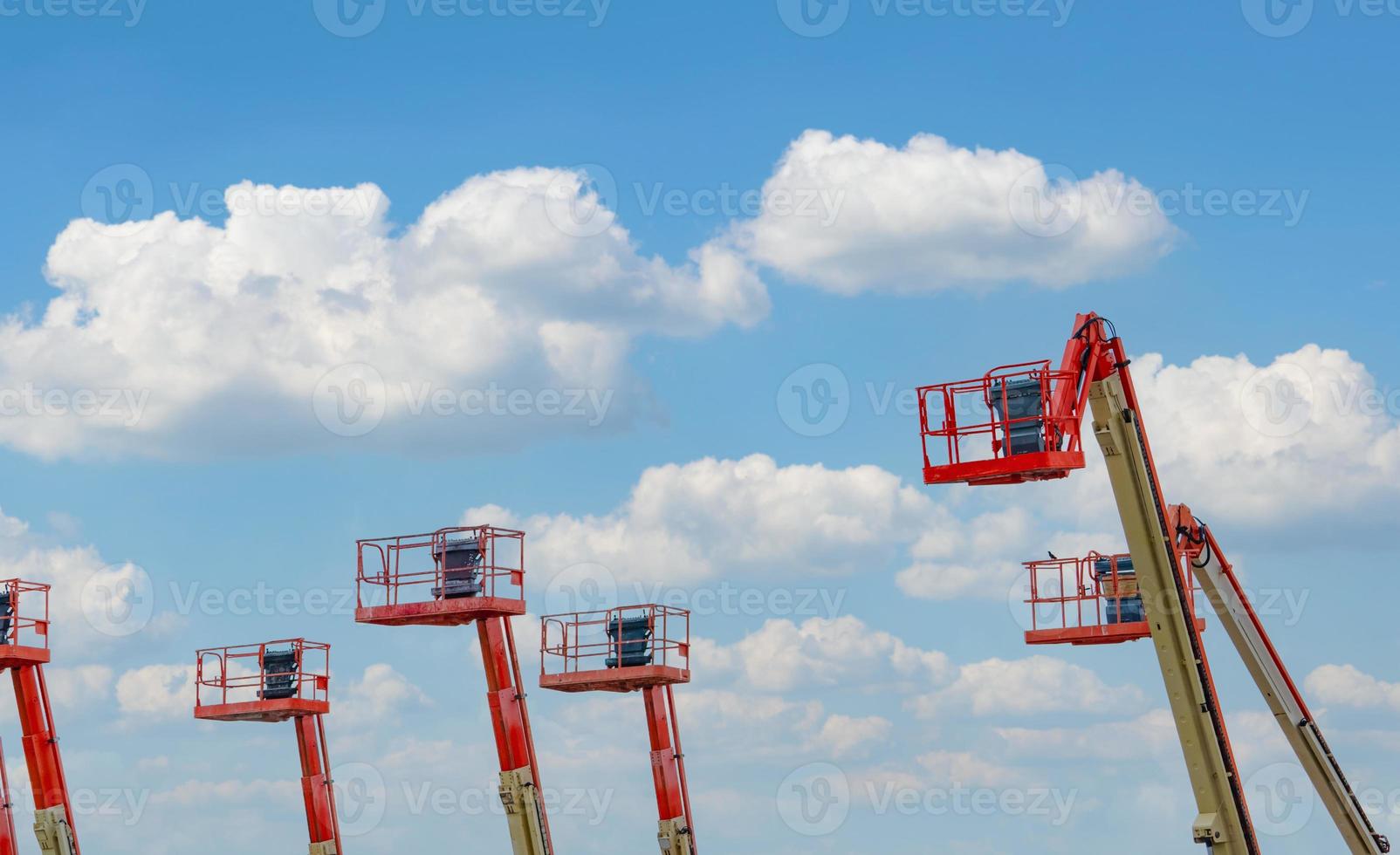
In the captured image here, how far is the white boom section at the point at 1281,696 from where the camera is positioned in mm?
28141

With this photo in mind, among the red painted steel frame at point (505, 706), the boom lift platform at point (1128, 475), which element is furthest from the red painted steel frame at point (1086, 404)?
the red painted steel frame at point (505, 706)

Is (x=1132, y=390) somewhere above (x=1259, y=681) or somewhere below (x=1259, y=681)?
above

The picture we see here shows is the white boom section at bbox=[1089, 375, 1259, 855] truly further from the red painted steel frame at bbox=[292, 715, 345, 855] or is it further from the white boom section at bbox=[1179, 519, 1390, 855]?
the red painted steel frame at bbox=[292, 715, 345, 855]

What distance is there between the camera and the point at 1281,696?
29016 millimetres

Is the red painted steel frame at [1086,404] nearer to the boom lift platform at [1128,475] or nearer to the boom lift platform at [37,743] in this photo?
the boom lift platform at [1128,475]

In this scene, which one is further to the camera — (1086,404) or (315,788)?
(315,788)

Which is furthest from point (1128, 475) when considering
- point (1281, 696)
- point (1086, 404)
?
point (1281, 696)

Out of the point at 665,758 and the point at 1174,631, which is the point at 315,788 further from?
the point at 1174,631

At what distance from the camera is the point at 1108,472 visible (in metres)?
22.0

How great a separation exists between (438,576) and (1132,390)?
41.9ft

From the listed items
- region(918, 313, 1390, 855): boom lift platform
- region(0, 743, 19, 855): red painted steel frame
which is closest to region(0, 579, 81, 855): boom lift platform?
region(0, 743, 19, 855): red painted steel frame

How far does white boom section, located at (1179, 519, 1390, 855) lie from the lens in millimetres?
28141

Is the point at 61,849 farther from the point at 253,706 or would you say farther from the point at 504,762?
the point at 504,762

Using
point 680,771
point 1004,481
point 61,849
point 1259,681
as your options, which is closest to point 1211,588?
point 1259,681
